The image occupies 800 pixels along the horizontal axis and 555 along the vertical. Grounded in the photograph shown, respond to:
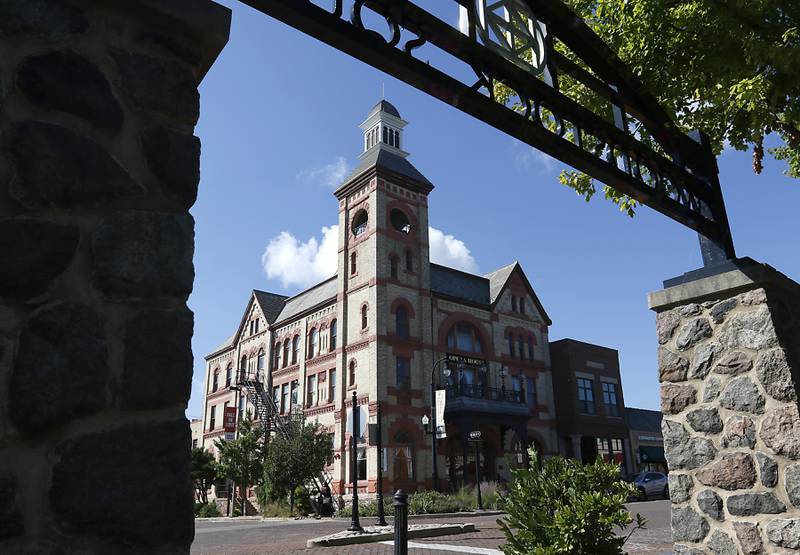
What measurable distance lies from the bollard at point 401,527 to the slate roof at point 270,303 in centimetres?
3678

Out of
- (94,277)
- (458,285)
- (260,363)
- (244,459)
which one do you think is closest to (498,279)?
(458,285)

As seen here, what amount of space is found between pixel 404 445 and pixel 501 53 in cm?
3063

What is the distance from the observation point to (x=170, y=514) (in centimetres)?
177

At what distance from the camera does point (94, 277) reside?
1.87 m

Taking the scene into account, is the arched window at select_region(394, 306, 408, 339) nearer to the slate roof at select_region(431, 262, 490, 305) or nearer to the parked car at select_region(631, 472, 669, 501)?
the slate roof at select_region(431, 262, 490, 305)

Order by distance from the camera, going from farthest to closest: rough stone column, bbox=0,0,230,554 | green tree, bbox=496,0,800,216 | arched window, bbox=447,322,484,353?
arched window, bbox=447,322,484,353
green tree, bbox=496,0,800,216
rough stone column, bbox=0,0,230,554

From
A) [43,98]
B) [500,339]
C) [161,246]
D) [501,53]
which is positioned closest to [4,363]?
[161,246]

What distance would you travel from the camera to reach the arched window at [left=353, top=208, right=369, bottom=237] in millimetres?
37125

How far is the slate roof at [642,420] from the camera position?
47812 millimetres

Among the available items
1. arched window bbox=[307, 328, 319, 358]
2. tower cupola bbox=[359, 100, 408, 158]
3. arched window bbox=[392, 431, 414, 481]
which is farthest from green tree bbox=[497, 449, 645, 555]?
tower cupola bbox=[359, 100, 408, 158]

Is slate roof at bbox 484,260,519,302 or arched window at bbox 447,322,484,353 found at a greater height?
slate roof at bbox 484,260,519,302

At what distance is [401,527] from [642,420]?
1827 inches

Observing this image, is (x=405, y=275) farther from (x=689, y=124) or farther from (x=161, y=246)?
(x=161, y=246)

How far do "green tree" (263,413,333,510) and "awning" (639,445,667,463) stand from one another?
27.9 m
